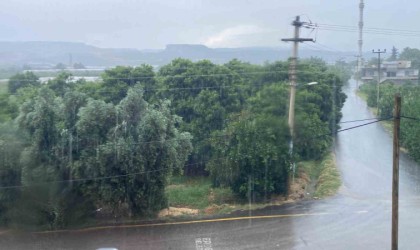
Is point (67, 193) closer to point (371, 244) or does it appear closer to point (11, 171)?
point (11, 171)

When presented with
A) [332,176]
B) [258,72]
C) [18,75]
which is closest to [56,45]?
[18,75]

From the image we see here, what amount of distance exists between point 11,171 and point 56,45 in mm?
17392

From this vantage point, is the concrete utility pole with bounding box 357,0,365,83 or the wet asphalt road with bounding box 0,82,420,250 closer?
the wet asphalt road with bounding box 0,82,420,250

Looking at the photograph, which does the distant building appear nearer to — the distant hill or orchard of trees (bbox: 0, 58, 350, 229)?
the distant hill

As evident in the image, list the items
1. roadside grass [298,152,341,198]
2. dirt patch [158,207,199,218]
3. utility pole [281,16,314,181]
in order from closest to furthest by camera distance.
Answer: dirt patch [158,207,199,218] → utility pole [281,16,314,181] → roadside grass [298,152,341,198]

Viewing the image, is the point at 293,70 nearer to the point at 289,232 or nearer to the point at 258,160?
the point at 258,160

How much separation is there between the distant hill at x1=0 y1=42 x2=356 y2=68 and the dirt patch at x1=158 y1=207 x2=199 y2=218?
437 inches

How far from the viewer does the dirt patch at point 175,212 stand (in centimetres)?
1212

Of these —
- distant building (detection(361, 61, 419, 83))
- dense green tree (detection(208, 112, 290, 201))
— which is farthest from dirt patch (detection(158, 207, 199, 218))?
distant building (detection(361, 61, 419, 83))

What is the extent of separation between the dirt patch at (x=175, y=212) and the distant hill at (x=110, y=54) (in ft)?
36.4

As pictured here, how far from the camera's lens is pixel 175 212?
12336mm

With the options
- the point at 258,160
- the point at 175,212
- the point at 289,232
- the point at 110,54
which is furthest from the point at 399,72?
the point at 289,232

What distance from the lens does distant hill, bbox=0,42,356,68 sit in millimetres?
24266

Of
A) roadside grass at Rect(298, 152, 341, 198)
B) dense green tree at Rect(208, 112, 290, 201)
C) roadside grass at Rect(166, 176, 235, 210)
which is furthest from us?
roadside grass at Rect(298, 152, 341, 198)
